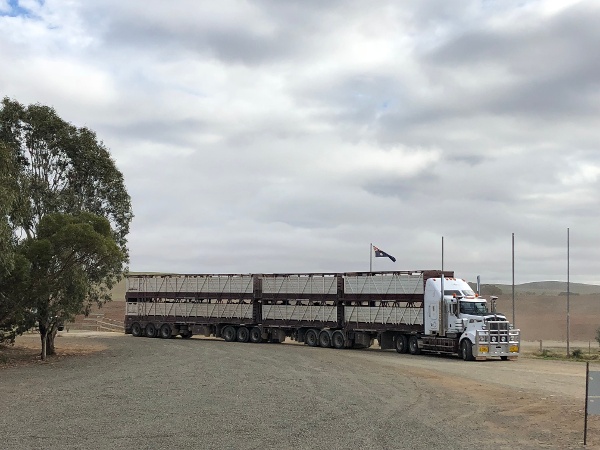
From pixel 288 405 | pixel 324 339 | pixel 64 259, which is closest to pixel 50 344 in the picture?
pixel 64 259

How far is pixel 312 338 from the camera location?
41906 millimetres

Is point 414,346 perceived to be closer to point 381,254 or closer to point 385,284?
point 385,284

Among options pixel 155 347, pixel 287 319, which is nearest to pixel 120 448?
pixel 155 347

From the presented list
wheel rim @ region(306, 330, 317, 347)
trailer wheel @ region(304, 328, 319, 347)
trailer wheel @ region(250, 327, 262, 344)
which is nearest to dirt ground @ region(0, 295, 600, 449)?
trailer wheel @ region(304, 328, 319, 347)

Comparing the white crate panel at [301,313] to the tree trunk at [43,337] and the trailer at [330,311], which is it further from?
the tree trunk at [43,337]

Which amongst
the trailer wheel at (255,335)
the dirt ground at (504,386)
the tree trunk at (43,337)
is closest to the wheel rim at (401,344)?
the dirt ground at (504,386)

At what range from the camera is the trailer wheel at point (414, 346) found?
3603 cm

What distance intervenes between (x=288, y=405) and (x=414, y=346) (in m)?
20.9

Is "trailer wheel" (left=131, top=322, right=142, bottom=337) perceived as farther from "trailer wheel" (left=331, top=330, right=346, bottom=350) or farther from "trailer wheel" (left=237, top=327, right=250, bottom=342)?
"trailer wheel" (left=331, top=330, right=346, bottom=350)

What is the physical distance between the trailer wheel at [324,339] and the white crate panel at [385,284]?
283 centimetres

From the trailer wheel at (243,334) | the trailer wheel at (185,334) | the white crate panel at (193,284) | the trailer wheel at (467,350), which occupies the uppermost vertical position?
the white crate panel at (193,284)

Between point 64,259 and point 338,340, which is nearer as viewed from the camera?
point 64,259

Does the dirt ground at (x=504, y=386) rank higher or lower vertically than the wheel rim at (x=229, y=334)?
higher

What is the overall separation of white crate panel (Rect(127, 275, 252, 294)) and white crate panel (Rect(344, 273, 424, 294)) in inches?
325
